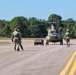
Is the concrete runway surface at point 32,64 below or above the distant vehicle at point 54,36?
below

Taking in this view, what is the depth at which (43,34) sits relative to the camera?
546ft

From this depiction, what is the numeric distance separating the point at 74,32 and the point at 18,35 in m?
133

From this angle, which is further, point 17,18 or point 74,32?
point 17,18

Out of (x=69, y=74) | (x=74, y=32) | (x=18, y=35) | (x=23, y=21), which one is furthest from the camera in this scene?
(x=23, y=21)

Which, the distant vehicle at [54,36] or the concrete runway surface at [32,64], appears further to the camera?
the distant vehicle at [54,36]

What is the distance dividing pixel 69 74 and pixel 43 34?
153m

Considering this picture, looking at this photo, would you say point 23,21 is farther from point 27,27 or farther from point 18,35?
point 18,35

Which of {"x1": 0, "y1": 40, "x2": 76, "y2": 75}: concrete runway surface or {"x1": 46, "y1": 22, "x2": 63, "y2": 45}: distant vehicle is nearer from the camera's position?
{"x1": 0, "y1": 40, "x2": 76, "y2": 75}: concrete runway surface

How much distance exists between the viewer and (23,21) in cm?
17475

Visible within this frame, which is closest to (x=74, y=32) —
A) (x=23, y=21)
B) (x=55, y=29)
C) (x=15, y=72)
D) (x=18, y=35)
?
(x=23, y=21)

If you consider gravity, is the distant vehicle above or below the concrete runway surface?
above

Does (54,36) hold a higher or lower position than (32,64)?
higher

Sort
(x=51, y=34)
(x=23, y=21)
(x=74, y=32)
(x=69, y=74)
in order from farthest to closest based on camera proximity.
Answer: (x=23, y=21) < (x=74, y=32) < (x=51, y=34) < (x=69, y=74)

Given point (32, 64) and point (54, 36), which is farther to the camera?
point (54, 36)
